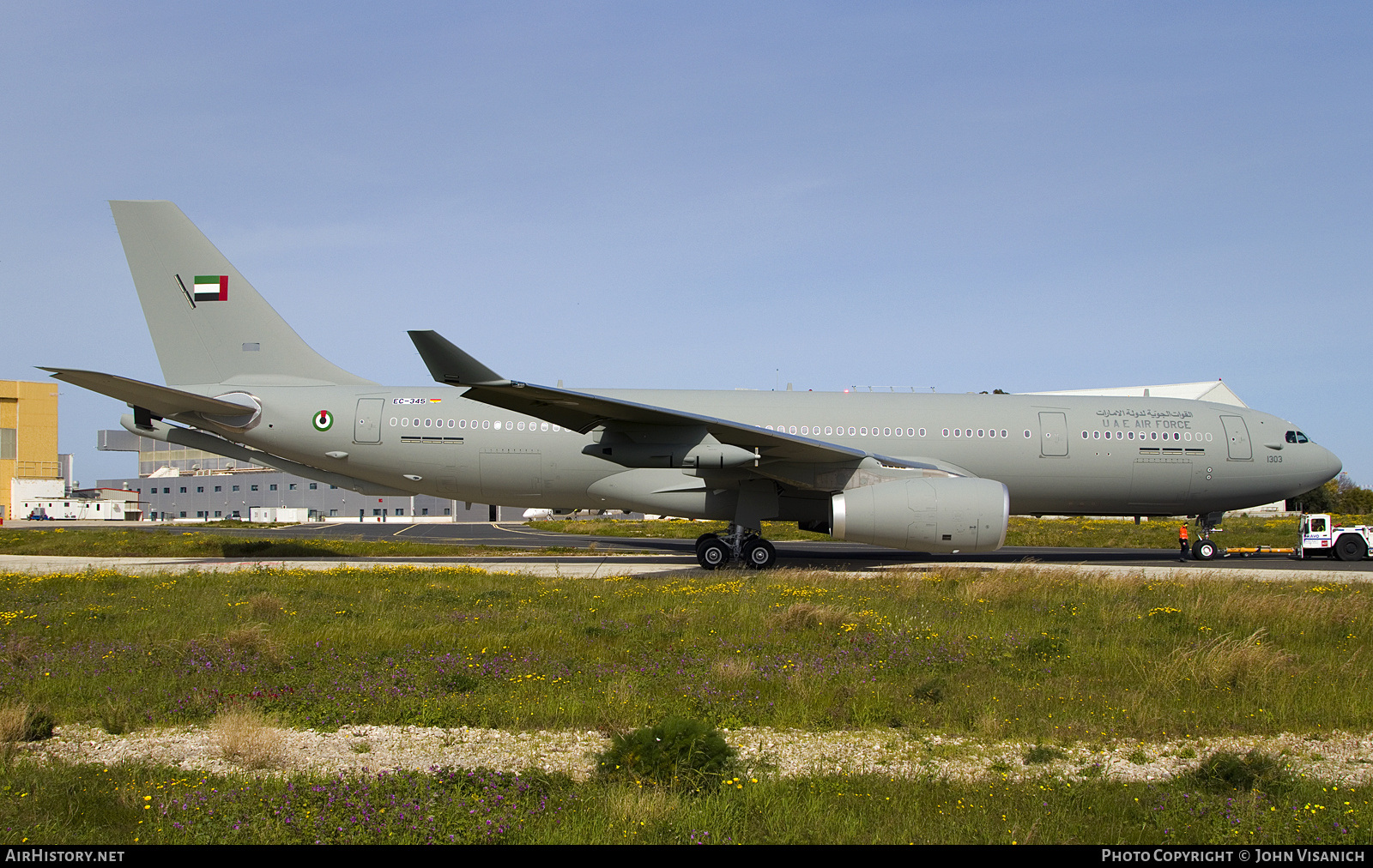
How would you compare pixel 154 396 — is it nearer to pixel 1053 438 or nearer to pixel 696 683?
pixel 696 683

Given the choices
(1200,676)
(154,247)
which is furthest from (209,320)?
(1200,676)

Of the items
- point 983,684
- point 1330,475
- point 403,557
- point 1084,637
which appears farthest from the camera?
point 403,557

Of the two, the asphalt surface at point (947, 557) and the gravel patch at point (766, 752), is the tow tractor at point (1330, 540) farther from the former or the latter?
the gravel patch at point (766, 752)

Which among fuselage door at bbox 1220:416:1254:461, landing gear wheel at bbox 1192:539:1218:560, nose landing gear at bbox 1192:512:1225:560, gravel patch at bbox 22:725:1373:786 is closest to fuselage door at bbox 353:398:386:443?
gravel patch at bbox 22:725:1373:786

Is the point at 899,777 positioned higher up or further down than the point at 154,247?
further down

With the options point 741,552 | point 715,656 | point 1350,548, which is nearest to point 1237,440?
point 1350,548

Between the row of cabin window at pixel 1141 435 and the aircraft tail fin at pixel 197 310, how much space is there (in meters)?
17.4

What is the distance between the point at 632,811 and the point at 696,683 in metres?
2.99

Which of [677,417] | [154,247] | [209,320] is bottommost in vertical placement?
[677,417]

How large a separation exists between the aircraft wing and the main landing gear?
1.85m

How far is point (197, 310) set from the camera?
1925 centimetres

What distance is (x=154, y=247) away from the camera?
19.0 m

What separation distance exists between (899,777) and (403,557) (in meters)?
19.4

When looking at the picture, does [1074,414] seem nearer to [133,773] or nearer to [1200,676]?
[1200,676]
